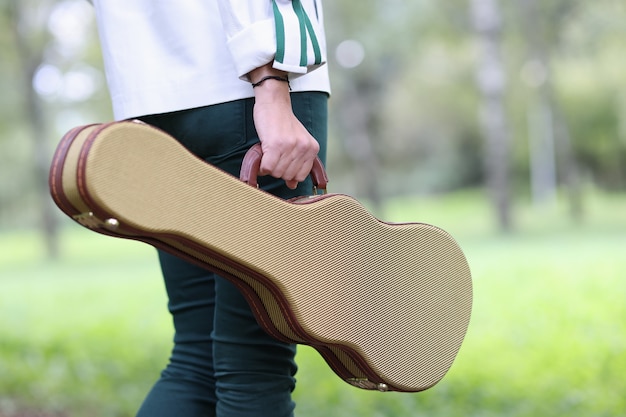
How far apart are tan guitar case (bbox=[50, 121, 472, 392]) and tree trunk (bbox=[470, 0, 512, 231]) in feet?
28.7

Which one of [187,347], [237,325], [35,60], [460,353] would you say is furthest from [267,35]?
[35,60]

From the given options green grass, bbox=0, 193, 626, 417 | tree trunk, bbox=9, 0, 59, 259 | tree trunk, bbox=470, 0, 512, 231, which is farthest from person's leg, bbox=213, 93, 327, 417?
tree trunk, bbox=9, 0, 59, 259

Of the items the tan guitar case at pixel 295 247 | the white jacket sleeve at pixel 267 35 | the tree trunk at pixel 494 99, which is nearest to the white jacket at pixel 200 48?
the white jacket sleeve at pixel 267 35

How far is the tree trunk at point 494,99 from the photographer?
9406 mm

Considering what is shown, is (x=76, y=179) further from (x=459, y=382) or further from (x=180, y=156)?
(x=459, y=382)

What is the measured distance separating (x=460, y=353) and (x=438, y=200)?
17.5 meters

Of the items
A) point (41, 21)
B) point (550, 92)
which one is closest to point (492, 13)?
point (550, 92)

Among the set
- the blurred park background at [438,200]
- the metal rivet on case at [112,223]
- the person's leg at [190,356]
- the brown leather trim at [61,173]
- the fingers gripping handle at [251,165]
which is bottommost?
the blurred park background at [438,200]

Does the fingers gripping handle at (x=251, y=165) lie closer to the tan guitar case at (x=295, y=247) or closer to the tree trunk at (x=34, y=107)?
the tan guitar case at (x=295, y=247)

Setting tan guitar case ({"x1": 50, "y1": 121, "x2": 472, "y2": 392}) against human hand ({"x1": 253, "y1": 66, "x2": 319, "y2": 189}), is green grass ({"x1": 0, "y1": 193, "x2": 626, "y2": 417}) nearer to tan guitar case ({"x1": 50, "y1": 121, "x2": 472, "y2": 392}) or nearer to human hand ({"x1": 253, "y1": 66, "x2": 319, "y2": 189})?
tan guitar case ({"x1": 50, "y1": 121, "x2": 472, "y2": 392})

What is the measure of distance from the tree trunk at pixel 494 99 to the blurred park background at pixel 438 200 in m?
0.03

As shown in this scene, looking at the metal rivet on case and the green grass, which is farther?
the green grass

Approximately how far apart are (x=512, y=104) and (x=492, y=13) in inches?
374

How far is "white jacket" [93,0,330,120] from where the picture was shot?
906mm
